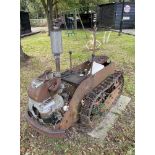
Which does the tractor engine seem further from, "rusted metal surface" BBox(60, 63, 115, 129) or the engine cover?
"rusted metal surface" BBox(60, 63, 115, 129)

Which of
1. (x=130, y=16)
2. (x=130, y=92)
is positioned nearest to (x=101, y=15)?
(x=130, y=16)

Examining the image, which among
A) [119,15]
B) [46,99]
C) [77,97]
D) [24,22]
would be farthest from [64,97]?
[24,22]

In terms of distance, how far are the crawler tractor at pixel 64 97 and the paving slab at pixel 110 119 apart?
15 centimetres

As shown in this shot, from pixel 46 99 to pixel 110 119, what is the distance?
57.5 inches

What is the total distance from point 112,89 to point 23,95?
82.5 inches

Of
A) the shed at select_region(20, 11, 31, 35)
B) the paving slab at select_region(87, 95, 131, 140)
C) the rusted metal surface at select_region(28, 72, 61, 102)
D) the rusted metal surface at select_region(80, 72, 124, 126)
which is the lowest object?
the paving slab at select_region(87, 95, 131, 140)

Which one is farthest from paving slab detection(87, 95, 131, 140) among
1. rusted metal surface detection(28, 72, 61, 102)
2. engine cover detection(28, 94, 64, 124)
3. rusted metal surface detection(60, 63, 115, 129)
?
rusted metal surface detection(28, 72, 61, 102)

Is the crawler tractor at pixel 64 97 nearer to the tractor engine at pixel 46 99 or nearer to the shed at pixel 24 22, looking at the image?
the tractor engine at pixel 46 99

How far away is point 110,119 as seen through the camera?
4.11 m

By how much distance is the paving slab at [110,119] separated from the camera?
3.74 m

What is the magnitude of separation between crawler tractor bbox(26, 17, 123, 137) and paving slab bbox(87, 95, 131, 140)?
0.15m

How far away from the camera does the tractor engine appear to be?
3113 mm

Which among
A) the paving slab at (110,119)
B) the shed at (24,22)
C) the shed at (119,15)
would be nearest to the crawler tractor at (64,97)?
the paving slab at (110,119)

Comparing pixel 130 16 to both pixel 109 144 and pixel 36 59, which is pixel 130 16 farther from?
pixel 109 144
